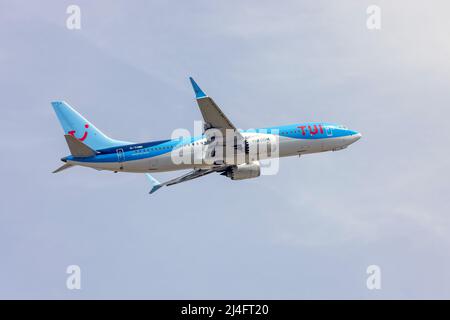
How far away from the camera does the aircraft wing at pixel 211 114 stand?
72.2m

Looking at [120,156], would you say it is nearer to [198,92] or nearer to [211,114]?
[211,114]

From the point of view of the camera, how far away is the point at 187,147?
3169 inches

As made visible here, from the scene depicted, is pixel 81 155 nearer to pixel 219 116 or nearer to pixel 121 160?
pixel 121 160

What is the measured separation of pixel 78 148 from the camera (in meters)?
75.9

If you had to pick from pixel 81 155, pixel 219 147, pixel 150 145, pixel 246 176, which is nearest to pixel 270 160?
pixel 246 176

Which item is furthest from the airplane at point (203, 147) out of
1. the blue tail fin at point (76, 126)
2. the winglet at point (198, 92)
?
the winglet at point (198, 92)

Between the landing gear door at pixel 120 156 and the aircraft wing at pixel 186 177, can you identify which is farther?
the aircraft wing at pixel 186 177

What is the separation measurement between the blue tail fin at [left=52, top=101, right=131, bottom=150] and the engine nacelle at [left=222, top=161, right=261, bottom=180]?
12.1 m

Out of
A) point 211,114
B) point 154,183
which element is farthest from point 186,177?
point 211,114

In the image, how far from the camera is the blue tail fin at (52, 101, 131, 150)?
3218 inches

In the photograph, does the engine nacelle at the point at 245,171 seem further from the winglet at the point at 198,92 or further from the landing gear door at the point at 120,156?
the winglet at the point at 198,92

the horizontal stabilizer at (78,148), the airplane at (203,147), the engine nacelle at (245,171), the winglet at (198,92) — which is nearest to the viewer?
the winglet at (198,92)

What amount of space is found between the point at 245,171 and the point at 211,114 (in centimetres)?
1213

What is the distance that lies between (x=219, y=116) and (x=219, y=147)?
5093 millimetres
